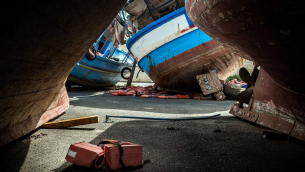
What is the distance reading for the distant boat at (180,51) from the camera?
19.3 feet

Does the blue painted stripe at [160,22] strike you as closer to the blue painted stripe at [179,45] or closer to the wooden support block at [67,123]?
the blue painted stripe at [179,45]

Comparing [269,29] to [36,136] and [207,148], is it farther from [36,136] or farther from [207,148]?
[36,136]

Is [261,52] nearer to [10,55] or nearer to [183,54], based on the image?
[10,55]

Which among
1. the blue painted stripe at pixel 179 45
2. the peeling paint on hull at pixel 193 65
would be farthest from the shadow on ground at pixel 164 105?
the blue painted stripe at pixel 179 45

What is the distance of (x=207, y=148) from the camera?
197 centimetres

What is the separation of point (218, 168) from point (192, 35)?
4.84 m

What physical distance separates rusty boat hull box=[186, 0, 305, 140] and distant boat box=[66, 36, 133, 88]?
7.37 meters

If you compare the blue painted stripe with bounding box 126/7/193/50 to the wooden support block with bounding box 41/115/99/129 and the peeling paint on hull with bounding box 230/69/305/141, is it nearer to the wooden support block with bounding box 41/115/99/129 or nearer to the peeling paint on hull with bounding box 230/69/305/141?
the peeling paint on hull with bounding box 230/69/305/141

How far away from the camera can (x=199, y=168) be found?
5.05 feet

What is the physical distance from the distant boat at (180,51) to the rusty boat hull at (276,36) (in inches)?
150

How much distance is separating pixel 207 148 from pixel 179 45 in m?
4.45

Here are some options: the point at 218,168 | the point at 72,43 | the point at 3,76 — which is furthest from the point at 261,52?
the point at 3,76

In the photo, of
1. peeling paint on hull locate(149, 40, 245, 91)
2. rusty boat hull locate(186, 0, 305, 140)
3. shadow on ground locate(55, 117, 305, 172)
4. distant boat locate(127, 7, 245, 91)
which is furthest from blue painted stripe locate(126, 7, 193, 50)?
rusty boat hull locate(186, 0, 305, 140)

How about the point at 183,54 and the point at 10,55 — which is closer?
the point at 10,55
